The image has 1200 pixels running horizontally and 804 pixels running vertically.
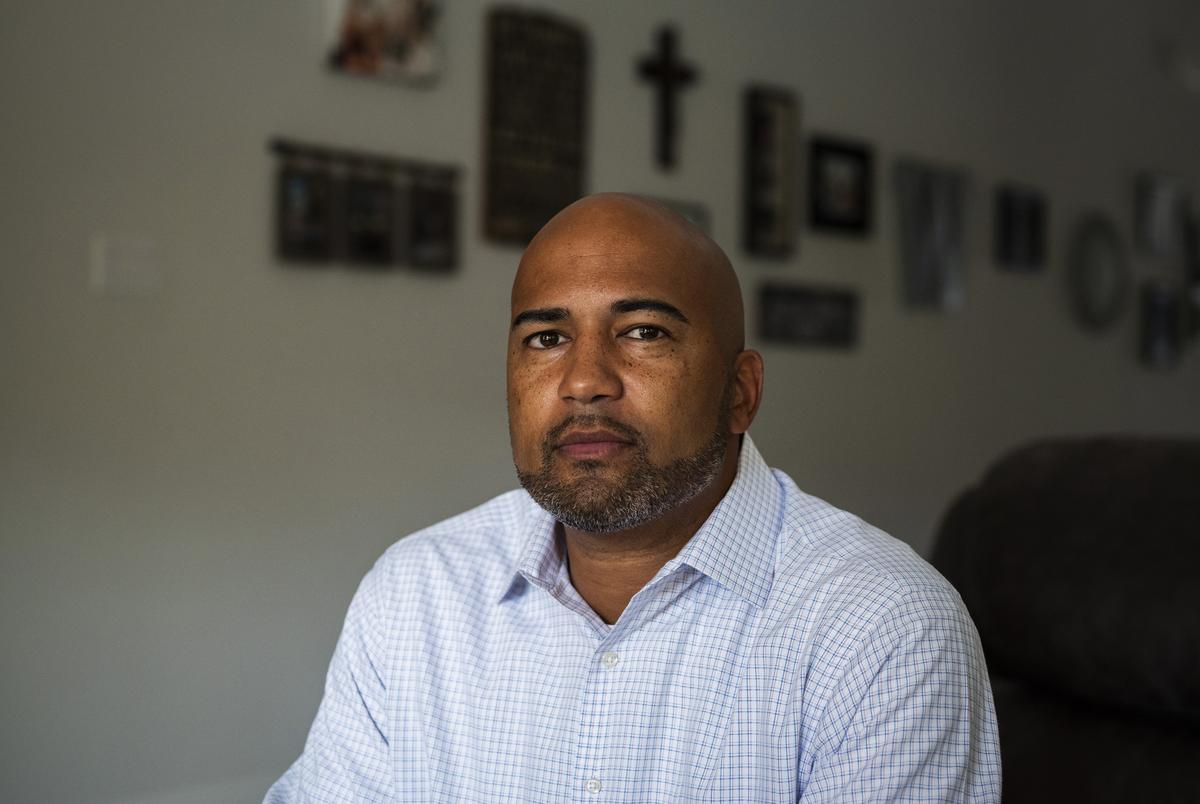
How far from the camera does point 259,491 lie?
2.95m

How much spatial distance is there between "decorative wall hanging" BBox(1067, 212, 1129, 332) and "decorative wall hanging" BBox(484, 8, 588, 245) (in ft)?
9.43

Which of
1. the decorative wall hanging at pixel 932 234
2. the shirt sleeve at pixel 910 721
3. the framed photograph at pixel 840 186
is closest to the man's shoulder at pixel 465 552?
the shirt sleeve at pixel 910 721

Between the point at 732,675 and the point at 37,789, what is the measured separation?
6.61ft

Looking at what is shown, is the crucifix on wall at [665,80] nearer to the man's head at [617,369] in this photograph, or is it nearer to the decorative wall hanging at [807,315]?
the decorative wall hanging at [807,315]

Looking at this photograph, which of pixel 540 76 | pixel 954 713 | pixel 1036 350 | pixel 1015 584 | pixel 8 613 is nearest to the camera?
pixel 954 713

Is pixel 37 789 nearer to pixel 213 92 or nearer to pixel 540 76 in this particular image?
pixel 213 92

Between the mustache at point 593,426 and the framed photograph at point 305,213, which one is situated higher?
the framed photograph at point 305,213

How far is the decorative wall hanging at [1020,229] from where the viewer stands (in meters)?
5.05

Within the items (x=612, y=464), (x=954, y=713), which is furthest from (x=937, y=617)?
(x=612, y=464)

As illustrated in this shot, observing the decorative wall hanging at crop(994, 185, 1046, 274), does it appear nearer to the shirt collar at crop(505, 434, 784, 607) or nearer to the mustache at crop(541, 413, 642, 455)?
the shirt collar at crop(505, 434, 784, 607)

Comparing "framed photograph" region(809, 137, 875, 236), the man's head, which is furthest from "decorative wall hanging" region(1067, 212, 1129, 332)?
the man's head

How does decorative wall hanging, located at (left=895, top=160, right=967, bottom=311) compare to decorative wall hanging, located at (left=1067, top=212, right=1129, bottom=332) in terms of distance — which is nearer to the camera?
decorative wall hanging, located at (left=895, top=160, right=967, bottom=311)

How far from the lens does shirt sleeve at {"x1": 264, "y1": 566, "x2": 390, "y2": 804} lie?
4.64 feet

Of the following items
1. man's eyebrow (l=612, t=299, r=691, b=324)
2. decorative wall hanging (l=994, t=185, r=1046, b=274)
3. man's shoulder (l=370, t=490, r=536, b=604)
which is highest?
decorative wall hanging (l=994, t=185, r=1046, b=274)
